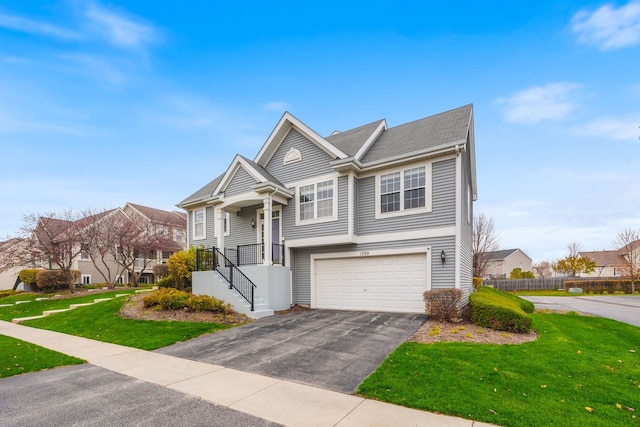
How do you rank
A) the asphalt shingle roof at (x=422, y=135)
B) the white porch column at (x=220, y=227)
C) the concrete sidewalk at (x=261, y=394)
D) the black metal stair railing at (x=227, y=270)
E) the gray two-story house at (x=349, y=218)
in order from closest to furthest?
the concrete sidewalk at (x=261, y=394) → the gray two-story house at (x=349, y=218) → the asphalt shingle roof at (x=422, y=135) → the black metal stair railing at (x=227, y=270) → the white porch column at (x=220, y=227)

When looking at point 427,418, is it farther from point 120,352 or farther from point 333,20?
point 333,20

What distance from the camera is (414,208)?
11.9 meters

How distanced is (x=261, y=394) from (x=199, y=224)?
577 inches

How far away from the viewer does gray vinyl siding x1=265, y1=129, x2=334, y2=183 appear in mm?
13727

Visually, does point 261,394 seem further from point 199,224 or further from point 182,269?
point 199,224

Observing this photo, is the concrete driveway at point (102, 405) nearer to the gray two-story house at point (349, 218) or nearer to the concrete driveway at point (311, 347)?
the concrete driveway at point (311, 347)

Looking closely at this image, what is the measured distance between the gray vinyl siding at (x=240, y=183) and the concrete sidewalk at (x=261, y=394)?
7969 mm

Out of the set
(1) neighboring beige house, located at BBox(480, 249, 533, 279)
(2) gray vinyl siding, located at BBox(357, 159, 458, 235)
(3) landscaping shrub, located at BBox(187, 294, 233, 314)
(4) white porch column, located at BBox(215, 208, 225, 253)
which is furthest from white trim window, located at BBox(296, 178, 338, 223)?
(1) neighboring beige house, located at BBox(480, 249, 533, 279)

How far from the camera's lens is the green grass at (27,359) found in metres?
6.64

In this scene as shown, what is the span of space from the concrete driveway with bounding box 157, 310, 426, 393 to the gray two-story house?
5.92ft

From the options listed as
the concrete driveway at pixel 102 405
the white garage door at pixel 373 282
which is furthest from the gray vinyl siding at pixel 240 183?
the concrete driveway at pixel 102 405

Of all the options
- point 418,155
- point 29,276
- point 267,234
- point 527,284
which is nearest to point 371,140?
point 418,155

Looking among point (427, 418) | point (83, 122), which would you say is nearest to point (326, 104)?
point (83, 122)

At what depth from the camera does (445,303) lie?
9.66 meters
